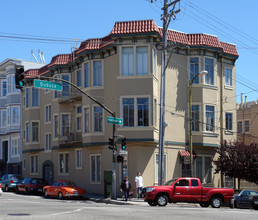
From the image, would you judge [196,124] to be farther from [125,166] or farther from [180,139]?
[125,166]

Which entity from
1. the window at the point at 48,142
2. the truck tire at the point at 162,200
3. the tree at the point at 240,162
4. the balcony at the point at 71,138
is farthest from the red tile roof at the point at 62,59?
the truck tire at the point at 162,200

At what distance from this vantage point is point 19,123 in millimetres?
47156

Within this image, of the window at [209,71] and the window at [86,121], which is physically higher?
the window at [209,71]

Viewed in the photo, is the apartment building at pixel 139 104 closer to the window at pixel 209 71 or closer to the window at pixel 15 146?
the window at pixel 209 71

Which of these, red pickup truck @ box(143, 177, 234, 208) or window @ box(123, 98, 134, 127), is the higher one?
window @ box(123, 98, 134, 127)

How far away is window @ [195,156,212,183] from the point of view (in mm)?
34250

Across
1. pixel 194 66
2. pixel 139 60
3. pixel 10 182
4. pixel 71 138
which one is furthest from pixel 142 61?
pixel 10 182

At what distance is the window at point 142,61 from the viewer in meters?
31.1

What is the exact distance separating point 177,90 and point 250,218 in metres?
17.7

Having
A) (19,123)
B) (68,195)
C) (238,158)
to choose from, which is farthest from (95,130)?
(19,123)

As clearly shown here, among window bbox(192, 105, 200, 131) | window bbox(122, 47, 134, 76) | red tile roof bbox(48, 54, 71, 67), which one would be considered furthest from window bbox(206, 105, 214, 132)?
red tile roof bbox(48, 54, 71, 67)

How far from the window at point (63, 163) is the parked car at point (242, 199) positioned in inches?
640

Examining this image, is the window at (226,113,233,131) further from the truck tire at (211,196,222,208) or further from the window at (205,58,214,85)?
the truck tire at (211,196,222,208)

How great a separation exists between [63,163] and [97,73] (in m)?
9.51
